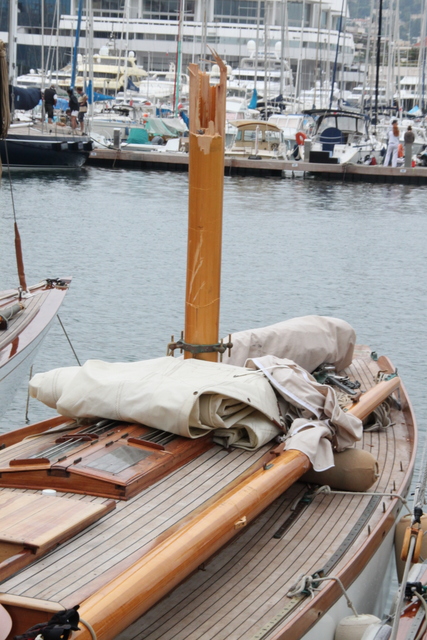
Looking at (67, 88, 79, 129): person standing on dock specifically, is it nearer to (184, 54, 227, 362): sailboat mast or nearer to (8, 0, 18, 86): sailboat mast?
(8, 0, 18, 86): sailboat mast

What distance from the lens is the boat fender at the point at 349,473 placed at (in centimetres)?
660

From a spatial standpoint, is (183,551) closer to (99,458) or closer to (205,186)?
(99,458)

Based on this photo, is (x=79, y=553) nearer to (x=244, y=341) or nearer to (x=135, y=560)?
(x=135, y=560)

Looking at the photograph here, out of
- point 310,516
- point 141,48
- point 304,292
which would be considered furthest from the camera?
point 141,48

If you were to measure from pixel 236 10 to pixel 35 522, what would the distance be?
86519mm

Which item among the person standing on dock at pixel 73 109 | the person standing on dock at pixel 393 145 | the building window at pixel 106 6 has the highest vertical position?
the building window at pixel 106 6

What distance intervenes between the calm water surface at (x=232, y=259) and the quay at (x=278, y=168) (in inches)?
36.6

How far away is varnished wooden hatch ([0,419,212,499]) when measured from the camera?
545cm

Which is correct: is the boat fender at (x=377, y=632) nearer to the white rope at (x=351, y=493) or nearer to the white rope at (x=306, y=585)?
the white rope at (x=306, y=585)

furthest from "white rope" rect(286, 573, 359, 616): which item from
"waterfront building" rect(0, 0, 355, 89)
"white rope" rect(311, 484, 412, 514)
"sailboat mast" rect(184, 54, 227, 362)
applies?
"waterfront building" rect(0, 0, 355, 89)

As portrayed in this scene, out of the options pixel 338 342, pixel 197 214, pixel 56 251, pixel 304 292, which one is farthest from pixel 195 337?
pixel 56 251

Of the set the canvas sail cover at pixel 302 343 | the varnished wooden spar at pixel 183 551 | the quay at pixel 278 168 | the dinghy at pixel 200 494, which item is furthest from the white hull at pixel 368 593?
the quay at pixel 278 168

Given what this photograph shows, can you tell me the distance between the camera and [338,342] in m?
8.84

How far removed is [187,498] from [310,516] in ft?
3.77
